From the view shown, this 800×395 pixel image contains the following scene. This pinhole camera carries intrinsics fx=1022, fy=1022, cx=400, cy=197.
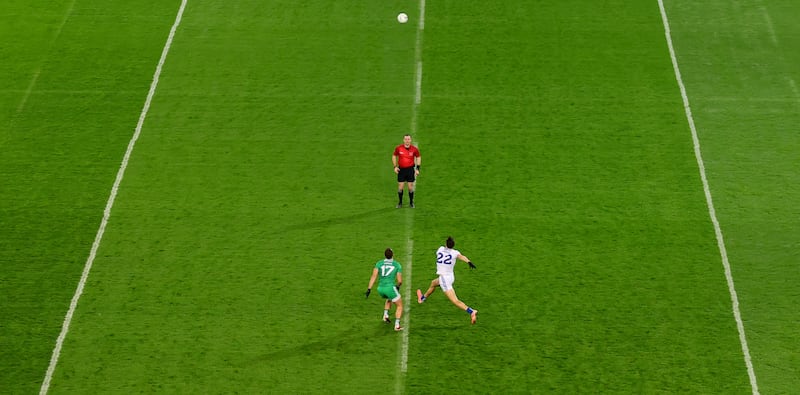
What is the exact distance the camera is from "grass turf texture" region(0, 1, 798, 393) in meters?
17.6

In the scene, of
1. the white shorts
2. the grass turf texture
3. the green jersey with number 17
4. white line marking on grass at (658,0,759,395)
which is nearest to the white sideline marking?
the grass turf texture

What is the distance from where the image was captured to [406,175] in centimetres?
2038

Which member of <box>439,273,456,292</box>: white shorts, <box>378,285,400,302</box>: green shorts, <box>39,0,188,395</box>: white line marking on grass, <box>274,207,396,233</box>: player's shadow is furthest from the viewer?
<box>274,207,396,233</box>: player's shadow

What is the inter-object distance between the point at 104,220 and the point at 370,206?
5398 mm

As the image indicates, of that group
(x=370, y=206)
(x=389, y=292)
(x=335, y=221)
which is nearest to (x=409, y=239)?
(x=370, y=206)

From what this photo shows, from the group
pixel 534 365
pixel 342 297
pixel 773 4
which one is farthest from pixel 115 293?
Answer: pixel 773 4

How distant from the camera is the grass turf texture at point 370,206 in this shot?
57.9 feet

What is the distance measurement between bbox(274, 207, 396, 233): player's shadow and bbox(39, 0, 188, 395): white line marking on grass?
3.57m

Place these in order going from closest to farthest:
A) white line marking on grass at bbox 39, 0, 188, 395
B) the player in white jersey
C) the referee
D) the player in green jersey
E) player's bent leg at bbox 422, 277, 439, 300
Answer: the player in green jersey, white line marking on grass at bbox 39, 0, 188, 395, the player in white jersey, player's bent leg at bbox 422, 277, 439, 300, the referee

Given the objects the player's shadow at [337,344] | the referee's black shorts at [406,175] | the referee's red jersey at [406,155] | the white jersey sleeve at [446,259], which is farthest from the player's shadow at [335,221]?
the white jersey sleeve at [446,259]

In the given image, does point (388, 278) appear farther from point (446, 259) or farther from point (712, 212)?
point (712, 212)

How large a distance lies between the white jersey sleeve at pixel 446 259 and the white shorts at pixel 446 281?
70 mm

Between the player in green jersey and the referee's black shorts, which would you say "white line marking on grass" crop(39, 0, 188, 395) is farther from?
the referee's black shorts

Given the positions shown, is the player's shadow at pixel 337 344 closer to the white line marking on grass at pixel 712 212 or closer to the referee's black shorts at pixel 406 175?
the referee's black shorts at pixel 406 175
